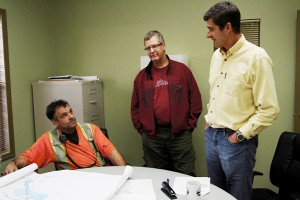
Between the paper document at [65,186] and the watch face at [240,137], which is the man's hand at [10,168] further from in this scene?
the watch face at [240,137]

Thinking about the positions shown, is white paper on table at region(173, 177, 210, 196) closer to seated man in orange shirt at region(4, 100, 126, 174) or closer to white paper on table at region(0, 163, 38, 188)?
seated man in orange shirt at region(4, 100, 126, 174)

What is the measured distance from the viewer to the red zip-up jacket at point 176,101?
266 cm

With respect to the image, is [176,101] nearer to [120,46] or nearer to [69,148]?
[69,148]

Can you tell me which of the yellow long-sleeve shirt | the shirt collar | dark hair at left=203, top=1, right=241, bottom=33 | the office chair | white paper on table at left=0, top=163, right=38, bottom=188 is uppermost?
dark hair at left=203, top=1, right=241, bottom=33

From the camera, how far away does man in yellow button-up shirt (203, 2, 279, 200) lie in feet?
5.22

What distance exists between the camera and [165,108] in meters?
2.66

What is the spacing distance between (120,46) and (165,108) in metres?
1.16

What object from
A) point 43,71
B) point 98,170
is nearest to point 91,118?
point 43,71

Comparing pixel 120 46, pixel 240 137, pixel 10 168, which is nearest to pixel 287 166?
pixel 240 137

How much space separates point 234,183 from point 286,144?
0.72 m

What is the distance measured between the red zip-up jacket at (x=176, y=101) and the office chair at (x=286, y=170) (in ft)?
2.55

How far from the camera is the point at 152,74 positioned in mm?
2770

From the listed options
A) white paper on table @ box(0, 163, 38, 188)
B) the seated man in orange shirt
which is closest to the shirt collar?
the seated man in orange shirt

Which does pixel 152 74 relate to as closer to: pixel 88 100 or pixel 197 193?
pixel 88 100
